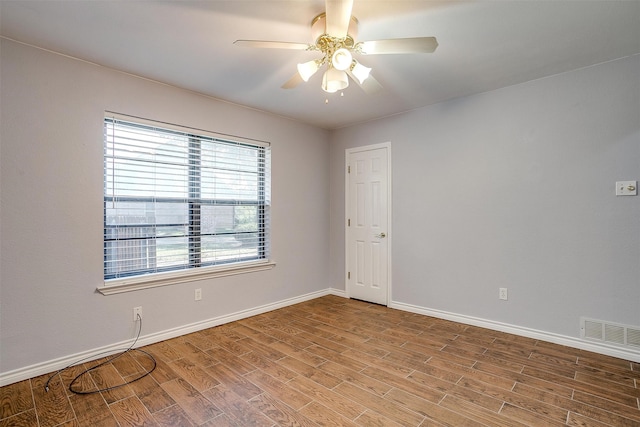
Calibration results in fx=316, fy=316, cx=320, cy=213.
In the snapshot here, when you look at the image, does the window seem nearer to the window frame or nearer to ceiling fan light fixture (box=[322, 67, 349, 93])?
the window frame

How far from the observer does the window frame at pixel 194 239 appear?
107 inches

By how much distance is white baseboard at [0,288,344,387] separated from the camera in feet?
7.40

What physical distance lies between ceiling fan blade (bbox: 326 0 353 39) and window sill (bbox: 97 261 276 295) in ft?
8.35

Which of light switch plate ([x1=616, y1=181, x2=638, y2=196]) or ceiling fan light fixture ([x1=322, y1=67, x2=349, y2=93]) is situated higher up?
ceiling fan light fixture ([x1=322, y1=67, x2=349, y2=93])

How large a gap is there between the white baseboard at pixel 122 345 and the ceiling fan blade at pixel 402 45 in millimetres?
2927

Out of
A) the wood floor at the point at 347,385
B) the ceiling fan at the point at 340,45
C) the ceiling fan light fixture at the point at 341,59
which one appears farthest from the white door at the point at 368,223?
the ceiling fan light fixture at the point at 341,59

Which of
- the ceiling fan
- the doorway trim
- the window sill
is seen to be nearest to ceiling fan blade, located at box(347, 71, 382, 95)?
Answer: the ceiling fan

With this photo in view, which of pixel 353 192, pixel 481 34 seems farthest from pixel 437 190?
pixel 481 34

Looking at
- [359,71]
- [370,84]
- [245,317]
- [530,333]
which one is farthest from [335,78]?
[530,333]

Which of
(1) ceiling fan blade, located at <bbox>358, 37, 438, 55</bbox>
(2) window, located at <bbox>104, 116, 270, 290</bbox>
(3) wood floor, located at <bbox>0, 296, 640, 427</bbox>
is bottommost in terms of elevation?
(3) wood floor, located at <bbox>0, 296, 640, 427</bbox>

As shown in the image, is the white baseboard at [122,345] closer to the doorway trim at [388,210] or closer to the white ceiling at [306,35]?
the doorway trim at [388,210]

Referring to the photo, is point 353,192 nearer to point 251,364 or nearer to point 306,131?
point 306,131

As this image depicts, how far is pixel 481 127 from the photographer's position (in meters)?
3.30

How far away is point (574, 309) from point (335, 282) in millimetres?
2768
